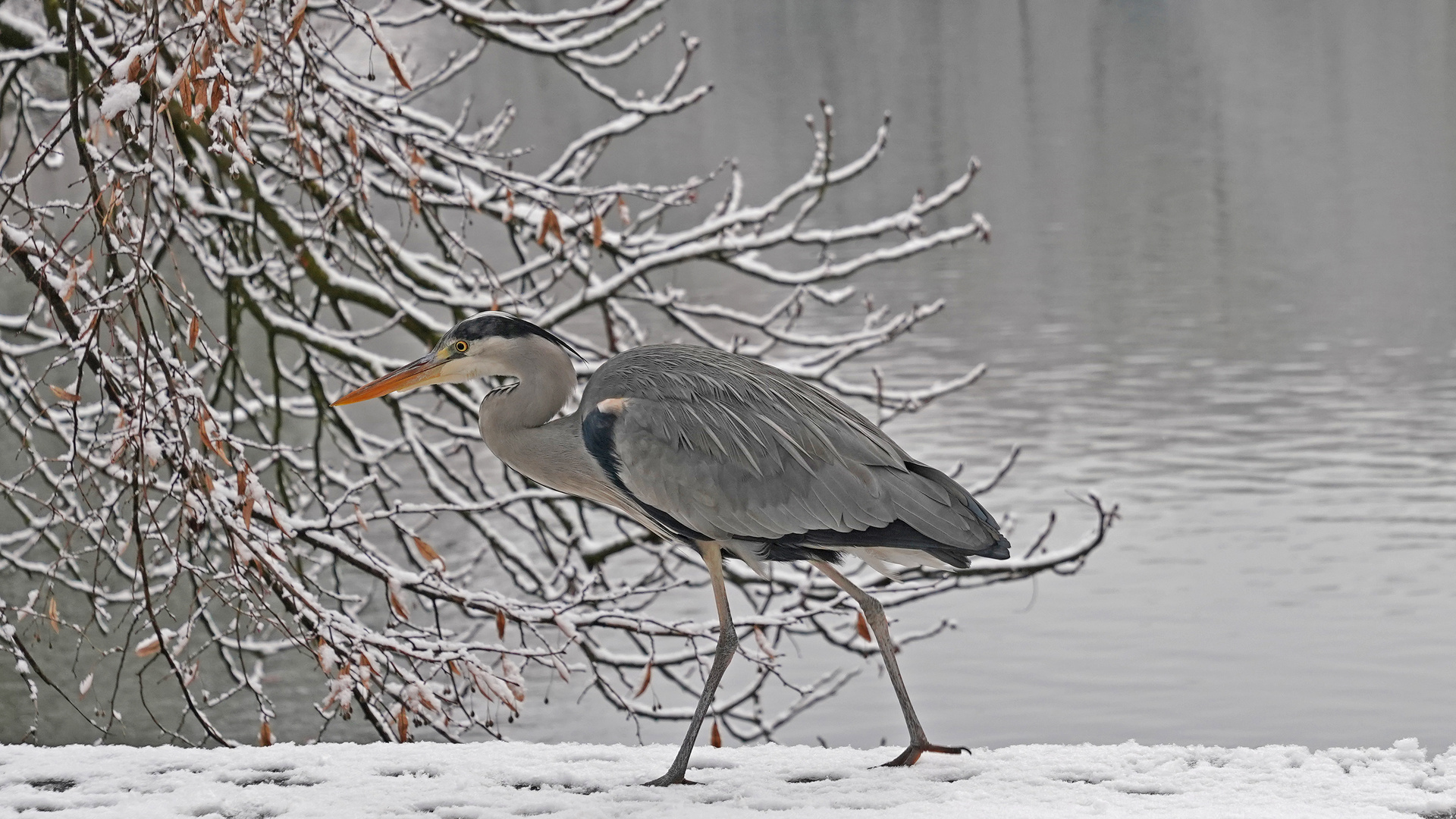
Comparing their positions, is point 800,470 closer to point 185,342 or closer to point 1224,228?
point 185,342

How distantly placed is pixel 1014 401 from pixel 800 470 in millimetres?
15339

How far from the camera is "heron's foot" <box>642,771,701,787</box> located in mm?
3877

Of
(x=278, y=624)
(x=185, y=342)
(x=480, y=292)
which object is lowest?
(x=278, y=624)

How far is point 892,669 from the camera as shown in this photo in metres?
4.10

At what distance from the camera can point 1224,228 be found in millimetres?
33406

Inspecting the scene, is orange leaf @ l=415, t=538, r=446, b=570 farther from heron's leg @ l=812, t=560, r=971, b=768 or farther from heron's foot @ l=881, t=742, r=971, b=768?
heron's foot @ l=881, t=742, r=971, b=768

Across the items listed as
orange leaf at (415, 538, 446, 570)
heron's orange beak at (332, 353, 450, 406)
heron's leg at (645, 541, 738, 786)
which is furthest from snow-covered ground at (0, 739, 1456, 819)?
heron's orange beak at (332, 353, 450, 406)

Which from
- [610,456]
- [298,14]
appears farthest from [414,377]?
[298,14]

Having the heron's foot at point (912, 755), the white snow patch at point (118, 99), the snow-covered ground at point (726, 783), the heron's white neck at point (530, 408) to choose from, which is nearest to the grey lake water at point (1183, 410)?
the heron's white neck at point (530, 408)

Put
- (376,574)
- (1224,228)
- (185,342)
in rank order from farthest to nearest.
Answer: (1224,228) < (376,574) < (185,342)

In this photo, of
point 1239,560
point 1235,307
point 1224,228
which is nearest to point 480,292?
point 1239,560

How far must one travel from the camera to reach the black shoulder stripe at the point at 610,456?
424cm

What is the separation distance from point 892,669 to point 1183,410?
15524mm

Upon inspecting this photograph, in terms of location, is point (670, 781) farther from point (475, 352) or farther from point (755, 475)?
point (475, 352)
